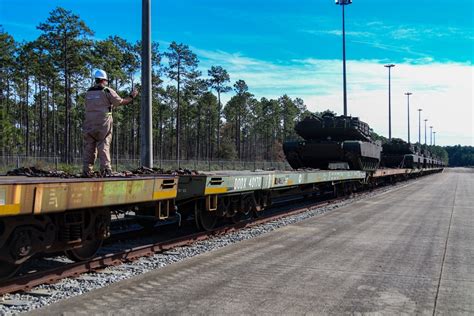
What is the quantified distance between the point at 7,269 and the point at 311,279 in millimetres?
3466

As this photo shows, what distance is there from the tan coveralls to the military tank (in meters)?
12.5

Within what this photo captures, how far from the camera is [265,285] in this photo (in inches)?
222

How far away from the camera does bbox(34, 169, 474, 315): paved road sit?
4.84 m

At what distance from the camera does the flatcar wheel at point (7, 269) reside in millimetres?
5262

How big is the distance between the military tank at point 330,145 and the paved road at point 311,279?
866 centimetres

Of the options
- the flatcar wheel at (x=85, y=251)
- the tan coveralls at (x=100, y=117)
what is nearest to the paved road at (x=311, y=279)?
the flatcar wheel at (x=85, y=251)

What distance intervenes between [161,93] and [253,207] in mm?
52322

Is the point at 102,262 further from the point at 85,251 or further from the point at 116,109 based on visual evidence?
the point at 116,109

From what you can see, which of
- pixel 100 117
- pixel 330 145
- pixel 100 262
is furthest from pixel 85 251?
pixel 330 145

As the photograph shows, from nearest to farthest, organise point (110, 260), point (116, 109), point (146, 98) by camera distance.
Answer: point (110, 260) < point (146, 98) < point (116, 109)

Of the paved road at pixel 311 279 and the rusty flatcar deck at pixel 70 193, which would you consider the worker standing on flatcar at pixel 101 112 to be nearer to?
the rusty flatcar deck at pixel 70 193

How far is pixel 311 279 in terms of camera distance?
5.93 meters

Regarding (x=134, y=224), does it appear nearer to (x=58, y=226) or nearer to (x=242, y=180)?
(x=242, y=180)

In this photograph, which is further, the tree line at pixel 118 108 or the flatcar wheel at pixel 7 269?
the tree line at pixel 118 108
